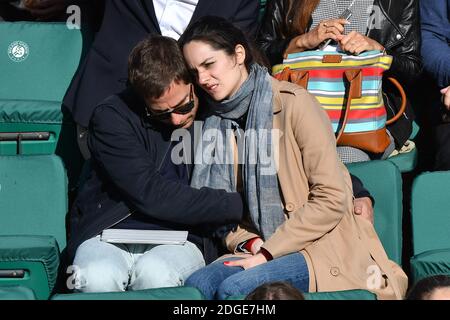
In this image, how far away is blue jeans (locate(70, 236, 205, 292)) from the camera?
345 centimetres

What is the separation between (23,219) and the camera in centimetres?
392

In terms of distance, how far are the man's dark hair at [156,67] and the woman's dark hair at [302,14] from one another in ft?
2.73

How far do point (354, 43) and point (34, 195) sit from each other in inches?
54.8

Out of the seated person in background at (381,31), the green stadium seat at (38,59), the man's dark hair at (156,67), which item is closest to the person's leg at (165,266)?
the man's dark hair at (156,67)

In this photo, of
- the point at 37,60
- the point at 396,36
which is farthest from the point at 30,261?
the point at 396,36

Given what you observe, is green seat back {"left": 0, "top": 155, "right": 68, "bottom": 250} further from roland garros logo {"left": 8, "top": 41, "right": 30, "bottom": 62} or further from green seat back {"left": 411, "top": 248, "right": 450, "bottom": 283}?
green seat back {"left": 411, "top": 248, "right": 450, "bottom": 283}

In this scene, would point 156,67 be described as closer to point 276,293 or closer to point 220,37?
point 220,37

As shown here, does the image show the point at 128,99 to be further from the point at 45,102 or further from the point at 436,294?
the point at 436,294

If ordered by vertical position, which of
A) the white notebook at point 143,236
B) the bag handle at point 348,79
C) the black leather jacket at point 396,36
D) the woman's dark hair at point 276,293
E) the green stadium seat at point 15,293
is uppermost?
the black leather jacket at point 396,36

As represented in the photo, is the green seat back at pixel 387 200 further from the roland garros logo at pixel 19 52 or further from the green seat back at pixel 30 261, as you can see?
the roland garros logo at pixel 19 52

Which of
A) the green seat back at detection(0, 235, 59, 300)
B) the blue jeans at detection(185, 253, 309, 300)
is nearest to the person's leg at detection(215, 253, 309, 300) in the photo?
the blue jeans at detection(185, 253, 309, 300)

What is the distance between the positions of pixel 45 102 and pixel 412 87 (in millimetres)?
1621

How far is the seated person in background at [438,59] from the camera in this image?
4.18 meters
